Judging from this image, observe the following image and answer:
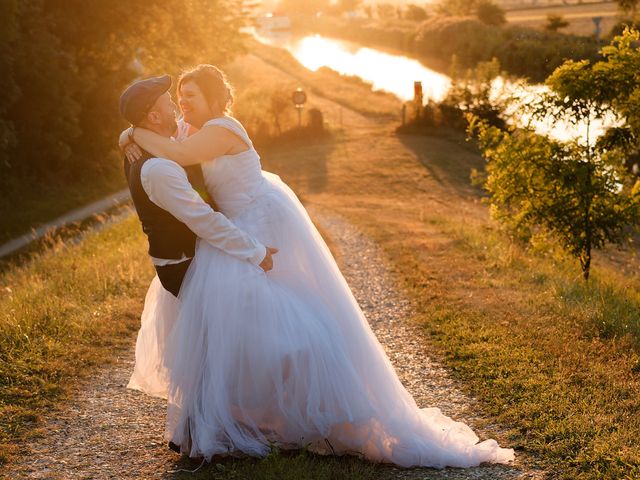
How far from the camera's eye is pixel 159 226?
5383mm

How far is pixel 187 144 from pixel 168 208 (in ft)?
1.42

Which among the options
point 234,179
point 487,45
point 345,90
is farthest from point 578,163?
point 487,45

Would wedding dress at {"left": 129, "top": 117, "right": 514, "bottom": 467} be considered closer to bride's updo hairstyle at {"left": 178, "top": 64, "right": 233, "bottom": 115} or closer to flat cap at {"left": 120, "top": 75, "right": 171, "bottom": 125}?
bride's updo hairstyle at {"left": 178, "top": 64, "right": 233, "bottom": 115}

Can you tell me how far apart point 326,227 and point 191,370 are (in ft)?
37.8

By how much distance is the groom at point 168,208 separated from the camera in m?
5.08

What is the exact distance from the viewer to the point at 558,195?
39.6 ft

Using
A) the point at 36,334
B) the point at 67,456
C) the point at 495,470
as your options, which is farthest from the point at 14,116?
the point at 495,470

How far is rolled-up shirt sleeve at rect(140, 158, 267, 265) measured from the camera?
5.05 meters

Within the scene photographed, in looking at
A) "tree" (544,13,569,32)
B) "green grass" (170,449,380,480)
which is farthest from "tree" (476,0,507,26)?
"green grass" (170,449,380,480)

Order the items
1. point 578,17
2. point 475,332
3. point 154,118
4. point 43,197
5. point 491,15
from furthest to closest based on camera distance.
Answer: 1. point 491,15
2. point 578,17
3. point 43,197
4. point 475,332
5. point 154,118

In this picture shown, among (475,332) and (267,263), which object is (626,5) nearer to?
(475,332)

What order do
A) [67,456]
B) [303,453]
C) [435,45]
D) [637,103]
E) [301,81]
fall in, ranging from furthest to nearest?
1. [435,45]
2. [301,81]
3. [637,103]
4. [67,456]
5. [303,453]

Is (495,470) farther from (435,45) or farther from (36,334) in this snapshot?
(435,45)

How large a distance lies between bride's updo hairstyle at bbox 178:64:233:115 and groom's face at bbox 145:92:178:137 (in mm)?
167
